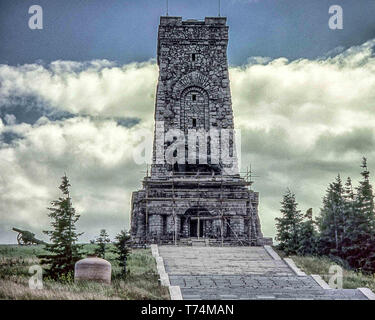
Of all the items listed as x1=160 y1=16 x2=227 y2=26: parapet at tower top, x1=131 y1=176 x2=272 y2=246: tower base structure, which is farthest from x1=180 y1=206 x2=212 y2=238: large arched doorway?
x1=160 y1=16 x2=227 y2=26: parapet at tower top

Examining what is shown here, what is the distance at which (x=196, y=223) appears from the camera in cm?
3509

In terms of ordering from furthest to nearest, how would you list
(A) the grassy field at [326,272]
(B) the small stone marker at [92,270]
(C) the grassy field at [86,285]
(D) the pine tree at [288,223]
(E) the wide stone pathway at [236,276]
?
(D) the pine tree at [288,223]
(A) the grassy field at [326,272]
(B) the small stone marker at [92,270]
(E) the wide stone pathway at [236,276]
(C) the grassy field at [86,285]

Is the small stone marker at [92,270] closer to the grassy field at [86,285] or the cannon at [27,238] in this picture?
the grassy field at [86,285]

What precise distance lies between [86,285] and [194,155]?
17.9 m

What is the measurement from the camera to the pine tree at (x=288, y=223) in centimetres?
2941

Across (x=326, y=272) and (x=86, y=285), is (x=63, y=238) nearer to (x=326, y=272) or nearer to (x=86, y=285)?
(x=86, y=285)

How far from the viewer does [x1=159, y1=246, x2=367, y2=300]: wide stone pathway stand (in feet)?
63.4

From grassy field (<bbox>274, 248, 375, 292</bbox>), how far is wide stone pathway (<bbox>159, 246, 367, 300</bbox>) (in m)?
0.69

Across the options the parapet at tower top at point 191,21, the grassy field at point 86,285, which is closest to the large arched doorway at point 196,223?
the grassy field at point 86,285

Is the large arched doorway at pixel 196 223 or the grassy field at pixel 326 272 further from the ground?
the large arched doorway at pixel 196 223

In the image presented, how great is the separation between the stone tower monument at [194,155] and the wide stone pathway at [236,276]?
175 inches
